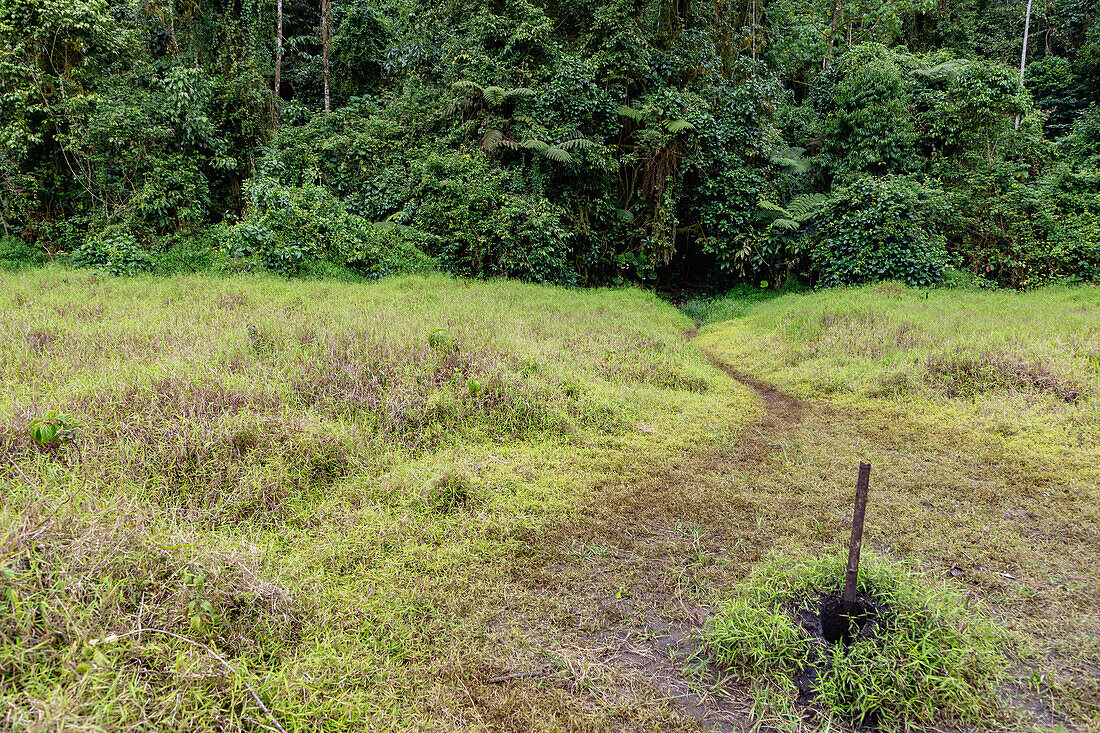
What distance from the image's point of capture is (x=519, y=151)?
12648 millimetres

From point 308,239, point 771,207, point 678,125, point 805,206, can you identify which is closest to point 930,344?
point 771,207

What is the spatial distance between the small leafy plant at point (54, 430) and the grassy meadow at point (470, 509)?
0.08ft

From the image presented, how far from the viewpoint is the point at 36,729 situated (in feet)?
4.80

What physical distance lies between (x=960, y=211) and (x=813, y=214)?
13.4ft

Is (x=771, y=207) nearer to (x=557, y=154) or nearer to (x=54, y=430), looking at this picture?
(x=557, y=154)

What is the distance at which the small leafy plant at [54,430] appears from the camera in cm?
295

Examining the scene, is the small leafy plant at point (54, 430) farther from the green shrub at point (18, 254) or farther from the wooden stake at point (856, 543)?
the green shrub at point (18, 254)

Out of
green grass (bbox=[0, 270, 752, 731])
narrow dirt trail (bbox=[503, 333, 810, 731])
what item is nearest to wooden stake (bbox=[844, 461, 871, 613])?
narrow dirt trail (bbox=[503, 333, 810, 731])

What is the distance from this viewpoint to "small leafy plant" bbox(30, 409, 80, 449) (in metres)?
2.95

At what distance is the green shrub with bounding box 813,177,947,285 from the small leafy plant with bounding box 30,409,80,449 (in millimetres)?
13277

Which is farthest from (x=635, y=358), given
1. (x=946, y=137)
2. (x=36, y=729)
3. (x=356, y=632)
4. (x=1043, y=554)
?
(x=946, y=137)

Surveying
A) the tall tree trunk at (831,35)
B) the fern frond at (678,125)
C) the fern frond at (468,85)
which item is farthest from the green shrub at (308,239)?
the tall tree trunk at (831,35)

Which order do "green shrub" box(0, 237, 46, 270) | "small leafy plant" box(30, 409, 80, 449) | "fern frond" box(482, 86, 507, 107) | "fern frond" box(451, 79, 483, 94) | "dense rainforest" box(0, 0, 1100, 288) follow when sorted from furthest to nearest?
"fern frond" box(482, 86, 507, 107) → "fern frond" box(451, 79, 483, 94) → "dense rainforest" box(0, 0, 1100, 288) → "green shrub" box(0, 237, 46, 270) → "small leafy plant" box(30, 409, 80, 449)

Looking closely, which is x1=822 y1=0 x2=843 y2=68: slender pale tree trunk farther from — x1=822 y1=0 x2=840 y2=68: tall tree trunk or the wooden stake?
the wooden stake
